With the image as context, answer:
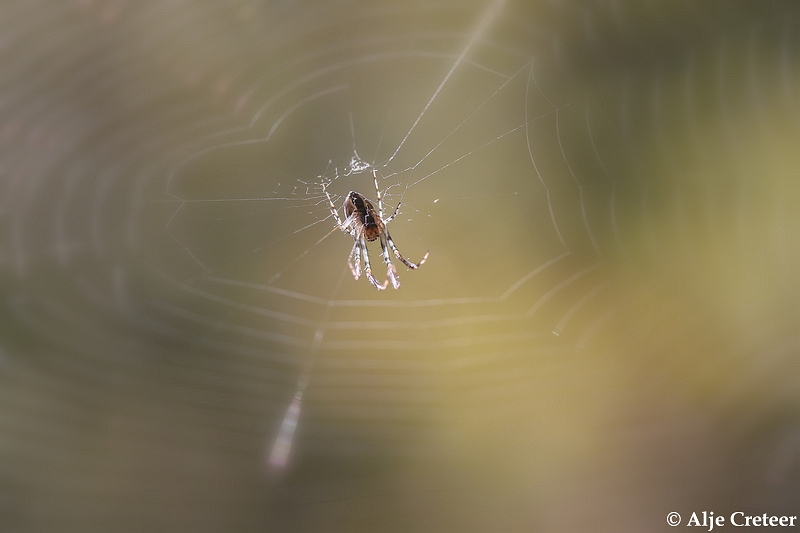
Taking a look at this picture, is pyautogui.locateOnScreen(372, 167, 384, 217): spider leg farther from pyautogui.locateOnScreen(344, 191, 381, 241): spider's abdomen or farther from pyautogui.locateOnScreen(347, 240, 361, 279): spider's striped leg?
pyautogui.locateOnScreen(347, 240, 361, 279): spider's striped leg

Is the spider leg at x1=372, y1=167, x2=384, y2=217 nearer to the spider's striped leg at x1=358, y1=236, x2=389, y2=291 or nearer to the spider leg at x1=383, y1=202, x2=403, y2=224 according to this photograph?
the spider leg at x1=383, y1=202, x2=403, y2=224

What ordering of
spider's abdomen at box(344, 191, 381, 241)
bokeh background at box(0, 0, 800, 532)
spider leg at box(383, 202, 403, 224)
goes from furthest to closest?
spider leg at box(383, 202, 403, 224) → spider's abdomen at box(344, 191, 381, 241) → bokeh background at box(0, 0, 800, 532)

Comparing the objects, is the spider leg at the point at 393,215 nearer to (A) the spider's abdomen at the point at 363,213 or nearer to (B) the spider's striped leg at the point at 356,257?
(A) the spider's abdomen at the point at 363,213

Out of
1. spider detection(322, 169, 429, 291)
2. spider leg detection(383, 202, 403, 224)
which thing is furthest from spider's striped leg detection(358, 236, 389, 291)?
spider leg detection(383, 202, 403, 224)

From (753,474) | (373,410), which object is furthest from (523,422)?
(753,474)

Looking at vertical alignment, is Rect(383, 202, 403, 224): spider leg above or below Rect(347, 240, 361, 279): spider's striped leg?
above

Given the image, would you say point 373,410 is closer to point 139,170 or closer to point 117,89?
point 139,170

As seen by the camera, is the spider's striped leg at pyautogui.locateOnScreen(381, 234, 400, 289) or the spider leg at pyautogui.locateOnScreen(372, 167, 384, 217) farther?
the spider's striped leg at pyautogui.locateOnScreen(381, 234, 400, 289)

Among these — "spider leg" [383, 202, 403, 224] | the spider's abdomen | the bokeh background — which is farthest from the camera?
"spider leg" [383, 202, 403, 224]
